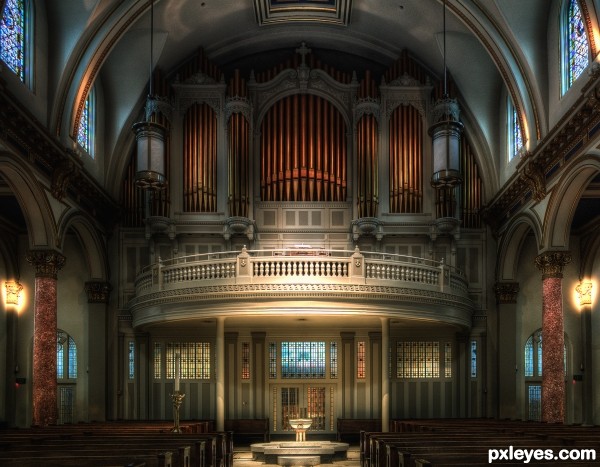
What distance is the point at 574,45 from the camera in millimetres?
18406

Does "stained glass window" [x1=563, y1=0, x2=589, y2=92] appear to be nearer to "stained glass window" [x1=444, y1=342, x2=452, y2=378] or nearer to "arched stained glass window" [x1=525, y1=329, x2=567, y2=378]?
"arched stained glass window" [x1=525, y1=329, x2=567, y2=378]

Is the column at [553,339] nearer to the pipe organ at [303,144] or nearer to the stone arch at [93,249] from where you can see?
the pipe organ at [303,144]

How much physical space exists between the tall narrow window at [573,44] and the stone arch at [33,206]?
41.4ft

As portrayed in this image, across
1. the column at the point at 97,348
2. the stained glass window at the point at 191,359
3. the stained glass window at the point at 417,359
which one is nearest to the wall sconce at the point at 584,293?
the stained glass window at the point at 417,359

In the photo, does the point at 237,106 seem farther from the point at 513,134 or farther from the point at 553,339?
the point at 553,339

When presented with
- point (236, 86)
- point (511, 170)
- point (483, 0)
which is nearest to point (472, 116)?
point (511, 170)

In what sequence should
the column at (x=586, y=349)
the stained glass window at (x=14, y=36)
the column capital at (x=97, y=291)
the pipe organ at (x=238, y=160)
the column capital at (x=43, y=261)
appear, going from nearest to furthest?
the stained glass window at (x=14, y=36) → the column capital at (x=43, y=261) → the column at (x=586, y=349) → the column capital at (x=97, y=291) → the pipe organ at (x=238, y=160)

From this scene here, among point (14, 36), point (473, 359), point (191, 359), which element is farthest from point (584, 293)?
point (14, 36)

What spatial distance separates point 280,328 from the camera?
83.1 ft

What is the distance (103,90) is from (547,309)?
14.8m

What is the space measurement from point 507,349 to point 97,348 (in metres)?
12.7

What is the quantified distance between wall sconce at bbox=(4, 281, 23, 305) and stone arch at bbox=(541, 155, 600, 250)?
50.1 feet

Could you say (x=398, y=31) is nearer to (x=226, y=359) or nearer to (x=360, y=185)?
(x=360, y=185)

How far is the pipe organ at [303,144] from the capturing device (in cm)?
2536
